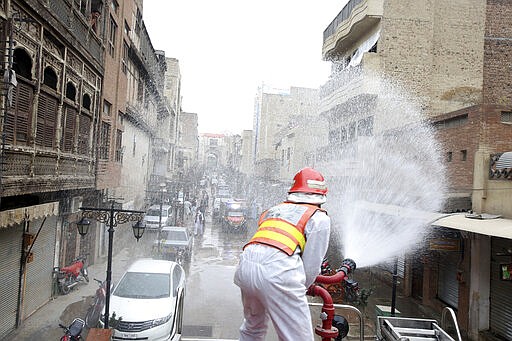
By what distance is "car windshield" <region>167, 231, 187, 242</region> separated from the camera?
18125 mm

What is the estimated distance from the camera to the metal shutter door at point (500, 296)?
926 centimetres

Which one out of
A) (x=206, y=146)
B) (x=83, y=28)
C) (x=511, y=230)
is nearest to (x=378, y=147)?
(x=511, y=230)

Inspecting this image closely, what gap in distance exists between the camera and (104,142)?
48.3ft

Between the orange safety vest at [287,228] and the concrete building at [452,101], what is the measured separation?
693cm

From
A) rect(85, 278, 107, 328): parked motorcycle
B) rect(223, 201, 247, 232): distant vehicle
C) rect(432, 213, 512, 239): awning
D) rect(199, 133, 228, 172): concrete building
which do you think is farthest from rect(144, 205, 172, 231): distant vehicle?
rect(199, 133, 228, 172): concrete building

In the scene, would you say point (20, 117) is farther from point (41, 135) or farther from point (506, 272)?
point (506, 272)

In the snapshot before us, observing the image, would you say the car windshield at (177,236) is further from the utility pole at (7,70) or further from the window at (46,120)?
the utility pole at (7,70)

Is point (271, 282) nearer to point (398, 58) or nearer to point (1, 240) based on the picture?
point (1, 240)

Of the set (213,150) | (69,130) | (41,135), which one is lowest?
(41,135)

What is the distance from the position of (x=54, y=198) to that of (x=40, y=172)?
3558 mm

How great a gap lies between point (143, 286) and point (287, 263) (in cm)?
727

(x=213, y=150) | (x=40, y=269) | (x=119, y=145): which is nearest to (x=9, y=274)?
(x=40, y=269)

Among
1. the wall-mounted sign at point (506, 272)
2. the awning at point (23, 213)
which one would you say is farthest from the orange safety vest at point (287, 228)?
the wall-mounted sign at point (506, 272)

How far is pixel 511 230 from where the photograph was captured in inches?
293
